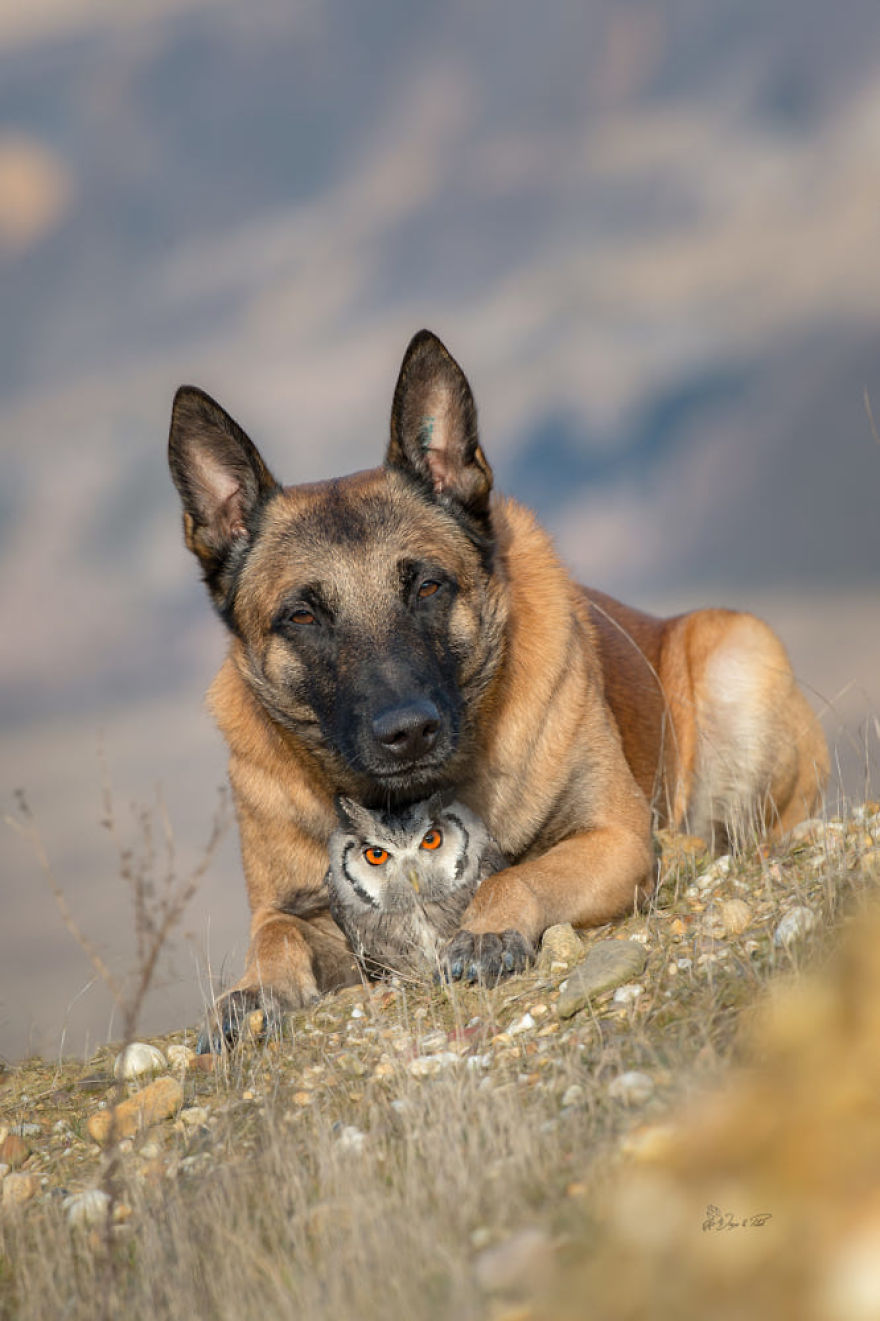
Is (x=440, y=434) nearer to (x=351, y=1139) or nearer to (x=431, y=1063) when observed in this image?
(x=431, y=1063)

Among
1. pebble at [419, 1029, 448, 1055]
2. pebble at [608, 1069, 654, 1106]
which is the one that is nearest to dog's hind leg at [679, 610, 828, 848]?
pebble at [419, 1029, 448, 1055]

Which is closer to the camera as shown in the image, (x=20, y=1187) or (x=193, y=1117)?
(x=20, y=1187)

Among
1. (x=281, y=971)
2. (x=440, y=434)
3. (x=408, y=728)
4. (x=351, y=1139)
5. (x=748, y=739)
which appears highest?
(x=440, y=434)

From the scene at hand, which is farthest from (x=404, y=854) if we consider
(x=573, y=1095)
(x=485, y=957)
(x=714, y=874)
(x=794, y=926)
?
(x=573, y=1095)

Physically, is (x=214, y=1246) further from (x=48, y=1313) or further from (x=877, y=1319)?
(x=877, y=1319)

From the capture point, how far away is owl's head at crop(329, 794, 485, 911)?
527 cm

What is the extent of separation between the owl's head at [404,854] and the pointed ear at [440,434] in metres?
1.55

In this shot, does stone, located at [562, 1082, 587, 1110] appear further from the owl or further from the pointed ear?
the pointed ear

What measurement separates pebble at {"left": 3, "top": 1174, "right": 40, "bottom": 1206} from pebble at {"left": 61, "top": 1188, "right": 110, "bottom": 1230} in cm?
45

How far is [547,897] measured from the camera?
5.44 metres

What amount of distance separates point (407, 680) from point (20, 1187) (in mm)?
2373

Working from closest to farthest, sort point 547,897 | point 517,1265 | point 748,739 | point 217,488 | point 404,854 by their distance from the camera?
point 517,1265
point 404,854
point 547,897
point 217,488
point 748,739

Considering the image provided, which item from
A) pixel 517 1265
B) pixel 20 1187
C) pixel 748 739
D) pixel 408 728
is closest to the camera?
pixel 517 1265

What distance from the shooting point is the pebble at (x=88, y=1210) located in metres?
3.59
